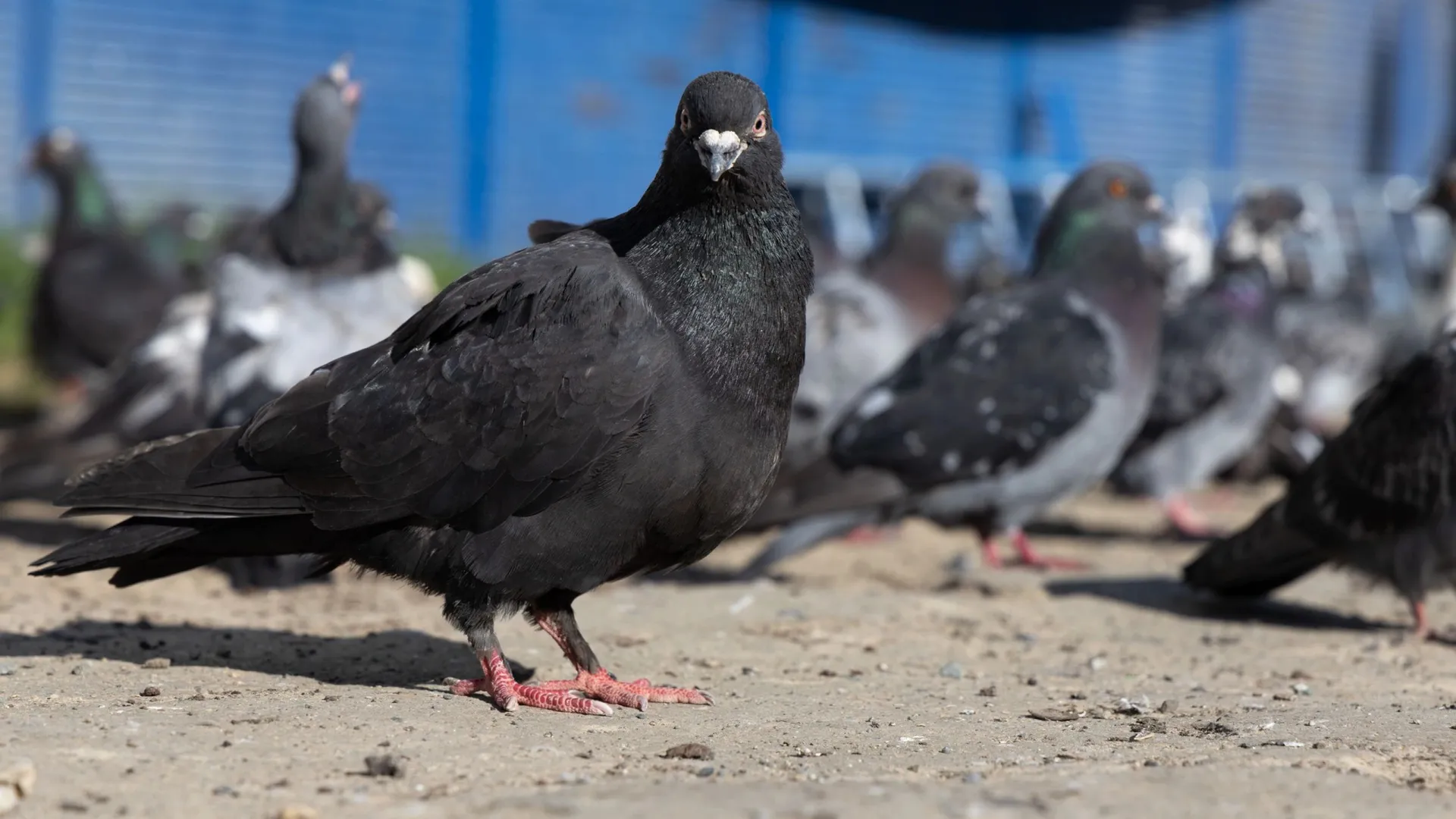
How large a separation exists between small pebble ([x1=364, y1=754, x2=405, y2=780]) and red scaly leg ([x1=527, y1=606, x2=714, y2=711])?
929 millimetres

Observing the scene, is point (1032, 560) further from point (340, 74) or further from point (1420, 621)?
point (340, 74)

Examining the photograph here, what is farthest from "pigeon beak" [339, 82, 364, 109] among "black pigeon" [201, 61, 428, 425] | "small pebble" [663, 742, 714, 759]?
"small pebble" [663, 742, 714, 759]

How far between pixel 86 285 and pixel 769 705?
824 cm

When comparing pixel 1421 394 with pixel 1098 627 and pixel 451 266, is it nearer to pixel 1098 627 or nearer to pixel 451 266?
pixel 1098 627

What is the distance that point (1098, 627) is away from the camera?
20.1 feet

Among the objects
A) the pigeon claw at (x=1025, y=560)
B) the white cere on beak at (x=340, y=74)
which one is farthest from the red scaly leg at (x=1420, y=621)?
the white cere on beak at (x=340, y=74)

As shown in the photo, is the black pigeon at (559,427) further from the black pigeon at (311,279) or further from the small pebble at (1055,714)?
the black pigeon at (311,279)

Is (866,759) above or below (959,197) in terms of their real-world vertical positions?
below

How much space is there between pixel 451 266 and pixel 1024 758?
10646mm

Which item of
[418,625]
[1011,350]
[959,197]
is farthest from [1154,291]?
[418,625]

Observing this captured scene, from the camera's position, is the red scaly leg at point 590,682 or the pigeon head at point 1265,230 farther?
the pigeon head at point 1265,230

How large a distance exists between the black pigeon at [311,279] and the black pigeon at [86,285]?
3.78 metres

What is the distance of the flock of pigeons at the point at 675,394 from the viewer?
4090mm

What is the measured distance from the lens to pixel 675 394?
4031 millimetres
